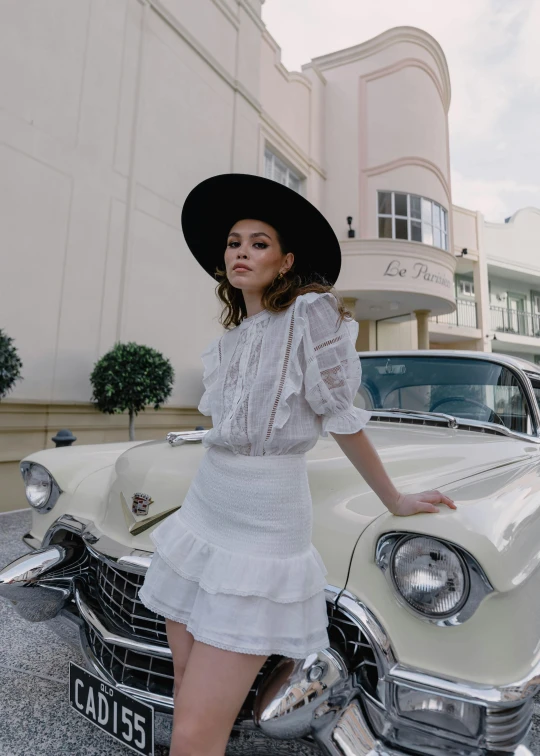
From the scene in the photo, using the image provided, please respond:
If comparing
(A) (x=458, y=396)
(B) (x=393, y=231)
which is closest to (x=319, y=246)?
(A) (x=458, y=396)

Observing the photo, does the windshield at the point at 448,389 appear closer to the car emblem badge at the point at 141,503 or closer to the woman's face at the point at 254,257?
the car emblem badge at the point at 141,503

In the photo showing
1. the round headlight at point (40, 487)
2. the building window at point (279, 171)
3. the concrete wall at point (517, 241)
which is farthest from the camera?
the concrete wall at point (517, 241)

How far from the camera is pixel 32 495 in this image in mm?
2133

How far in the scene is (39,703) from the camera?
Answer: 1780mm

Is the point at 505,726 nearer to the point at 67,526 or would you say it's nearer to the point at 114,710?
the point at 114,710

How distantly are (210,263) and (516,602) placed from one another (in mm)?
1213

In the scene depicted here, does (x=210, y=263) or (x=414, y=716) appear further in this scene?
(x=210, y=263)

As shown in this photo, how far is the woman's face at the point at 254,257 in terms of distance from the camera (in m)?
1.16

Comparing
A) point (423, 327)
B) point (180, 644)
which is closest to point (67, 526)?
point (180, 644)

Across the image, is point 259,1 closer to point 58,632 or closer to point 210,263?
point 210,263

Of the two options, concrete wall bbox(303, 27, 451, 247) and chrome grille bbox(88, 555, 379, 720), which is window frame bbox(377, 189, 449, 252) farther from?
chrome grille bbox(88, 555, 379, 720)

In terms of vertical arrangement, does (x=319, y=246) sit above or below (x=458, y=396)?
above

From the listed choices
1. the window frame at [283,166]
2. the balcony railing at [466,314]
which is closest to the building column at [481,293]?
the balcony railing at [466,314]

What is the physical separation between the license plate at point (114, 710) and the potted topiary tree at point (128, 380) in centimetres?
444
